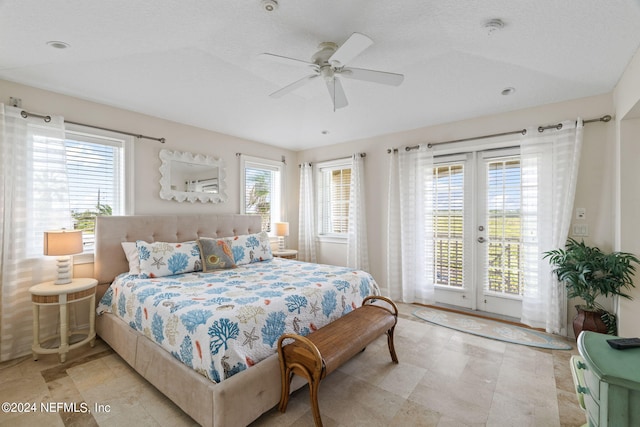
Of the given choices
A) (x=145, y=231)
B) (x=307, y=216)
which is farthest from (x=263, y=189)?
(x=145, y=231)

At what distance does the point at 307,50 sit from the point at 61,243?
8.91 feet

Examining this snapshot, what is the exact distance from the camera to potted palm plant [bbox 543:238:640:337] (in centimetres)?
248

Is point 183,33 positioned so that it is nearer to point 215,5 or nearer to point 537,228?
point 215,5

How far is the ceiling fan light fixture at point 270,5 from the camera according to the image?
1695mm

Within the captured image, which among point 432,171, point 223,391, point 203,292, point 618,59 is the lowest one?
point 223,391

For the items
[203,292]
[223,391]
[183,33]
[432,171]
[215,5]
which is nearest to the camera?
[223,391]

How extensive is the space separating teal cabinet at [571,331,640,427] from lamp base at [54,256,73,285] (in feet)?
12.4

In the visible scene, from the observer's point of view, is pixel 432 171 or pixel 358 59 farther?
pixel 432 171

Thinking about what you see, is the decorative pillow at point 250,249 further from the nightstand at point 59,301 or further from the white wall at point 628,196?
the white wall at point 628,196

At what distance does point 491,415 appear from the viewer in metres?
1.86

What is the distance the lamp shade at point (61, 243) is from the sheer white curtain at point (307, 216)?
324 cm

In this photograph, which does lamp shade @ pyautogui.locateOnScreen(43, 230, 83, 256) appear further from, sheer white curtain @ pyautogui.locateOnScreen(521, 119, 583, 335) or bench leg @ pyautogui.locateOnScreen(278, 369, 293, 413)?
sheer white curtain @ pyautogui.locateOnScreen(521, 119, 583, 335)

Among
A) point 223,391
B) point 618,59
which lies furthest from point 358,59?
point 223,391

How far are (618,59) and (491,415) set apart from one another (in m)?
2.87
